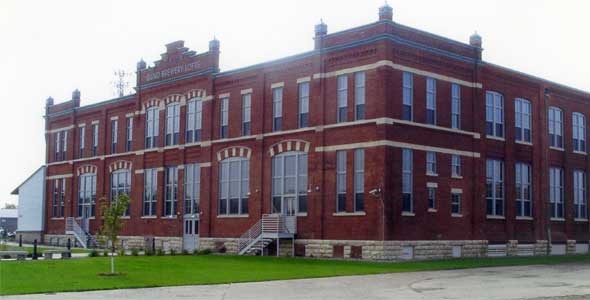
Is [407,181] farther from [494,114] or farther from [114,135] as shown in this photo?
[114,135]

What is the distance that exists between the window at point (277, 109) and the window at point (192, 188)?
8.32 m

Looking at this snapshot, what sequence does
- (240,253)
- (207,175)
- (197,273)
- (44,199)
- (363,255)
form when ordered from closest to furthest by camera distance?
(197,273) → (363,255) → (240,253) → (207,175) → (44,199)

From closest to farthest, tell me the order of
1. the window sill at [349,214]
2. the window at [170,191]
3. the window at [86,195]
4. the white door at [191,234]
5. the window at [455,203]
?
the window sill at [349,214], the window at [455,203], the white door at [191,234], the window at [170,191], the window at [86,195]

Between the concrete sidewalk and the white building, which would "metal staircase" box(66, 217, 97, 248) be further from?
the concrete sidewalk

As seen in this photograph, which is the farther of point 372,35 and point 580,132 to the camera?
point 580,132

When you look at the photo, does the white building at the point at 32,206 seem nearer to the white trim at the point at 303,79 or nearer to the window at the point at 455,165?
the white trim at the point at 303,79

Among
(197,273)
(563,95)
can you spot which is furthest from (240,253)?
(563,95)

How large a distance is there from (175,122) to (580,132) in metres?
29.3

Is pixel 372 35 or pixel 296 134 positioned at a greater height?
pixel 372 35

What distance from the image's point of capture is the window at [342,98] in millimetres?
41750

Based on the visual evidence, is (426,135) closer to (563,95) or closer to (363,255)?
(363,255)

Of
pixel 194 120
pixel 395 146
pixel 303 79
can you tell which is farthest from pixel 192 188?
pixel 395 146

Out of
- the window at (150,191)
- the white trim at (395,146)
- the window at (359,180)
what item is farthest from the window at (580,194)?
the window at (150,191)

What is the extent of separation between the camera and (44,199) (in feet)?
228
